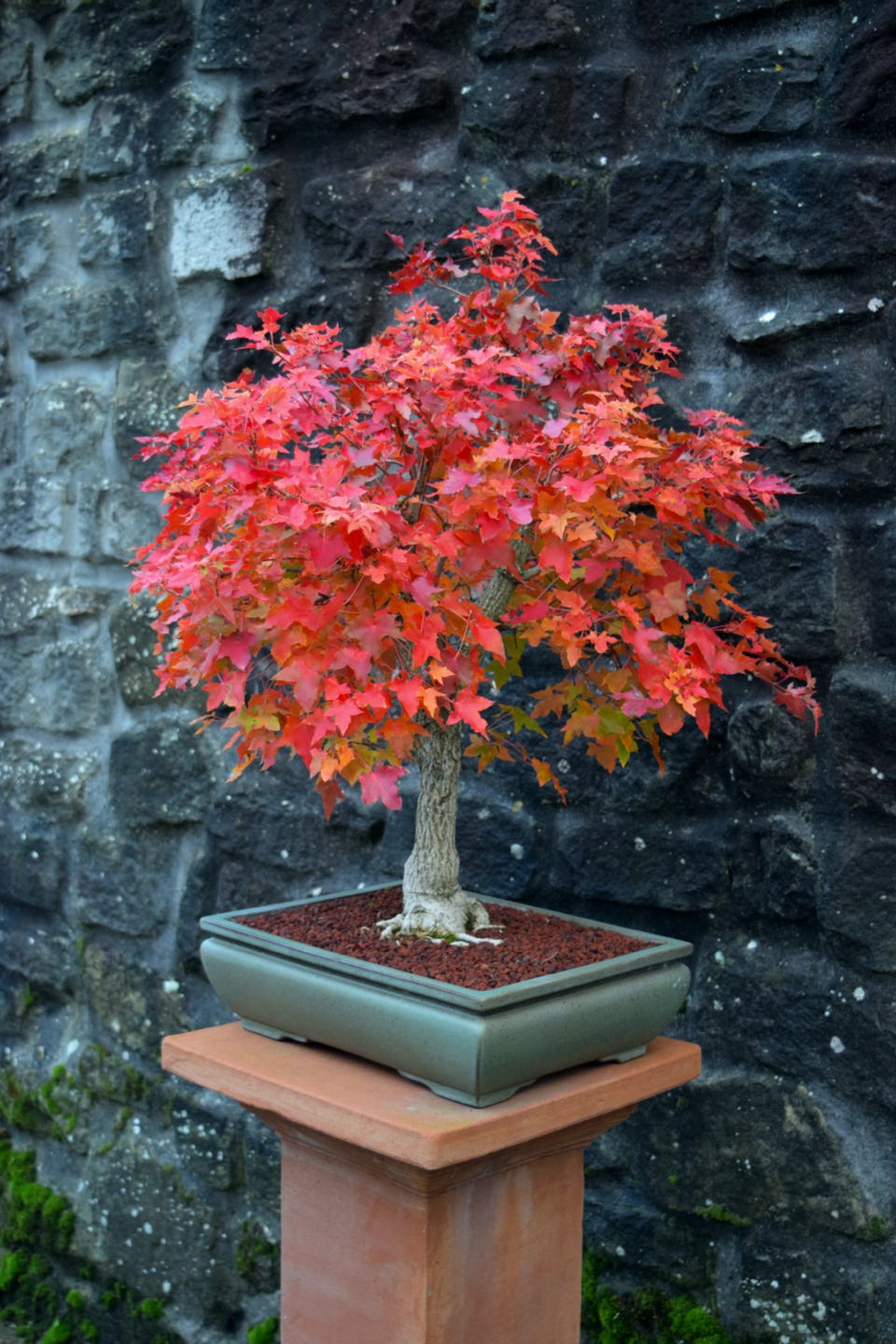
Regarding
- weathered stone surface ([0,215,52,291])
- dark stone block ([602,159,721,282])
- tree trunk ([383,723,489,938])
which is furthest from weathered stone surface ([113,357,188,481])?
tree trunk ([383,723,489,938])

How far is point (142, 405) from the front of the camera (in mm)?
2223

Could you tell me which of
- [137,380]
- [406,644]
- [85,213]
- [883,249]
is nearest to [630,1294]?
[406,644]

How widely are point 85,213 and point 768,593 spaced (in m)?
1.37

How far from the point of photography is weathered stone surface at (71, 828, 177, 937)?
87.4 inches

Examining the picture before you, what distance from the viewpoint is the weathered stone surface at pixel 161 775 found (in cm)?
216

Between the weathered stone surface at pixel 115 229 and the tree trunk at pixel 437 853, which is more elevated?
the weathered stone surface at pixel 115 229

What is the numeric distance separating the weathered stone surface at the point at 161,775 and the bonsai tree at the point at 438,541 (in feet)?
2.40

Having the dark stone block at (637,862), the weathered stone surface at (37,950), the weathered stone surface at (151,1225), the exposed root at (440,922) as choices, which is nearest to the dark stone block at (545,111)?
the dark stone block at (637,862)

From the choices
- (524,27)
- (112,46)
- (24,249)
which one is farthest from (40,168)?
(524,27)

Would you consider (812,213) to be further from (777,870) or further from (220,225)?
(220,225)

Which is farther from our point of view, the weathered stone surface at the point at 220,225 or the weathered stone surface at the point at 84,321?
the weathered stone surface at the point at 84,321

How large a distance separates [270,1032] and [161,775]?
807mm

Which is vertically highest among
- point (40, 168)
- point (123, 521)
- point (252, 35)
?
point (252, 35)

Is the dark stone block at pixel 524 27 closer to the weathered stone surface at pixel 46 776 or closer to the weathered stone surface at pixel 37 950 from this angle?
the weathered stone surface at pixel 46 776
